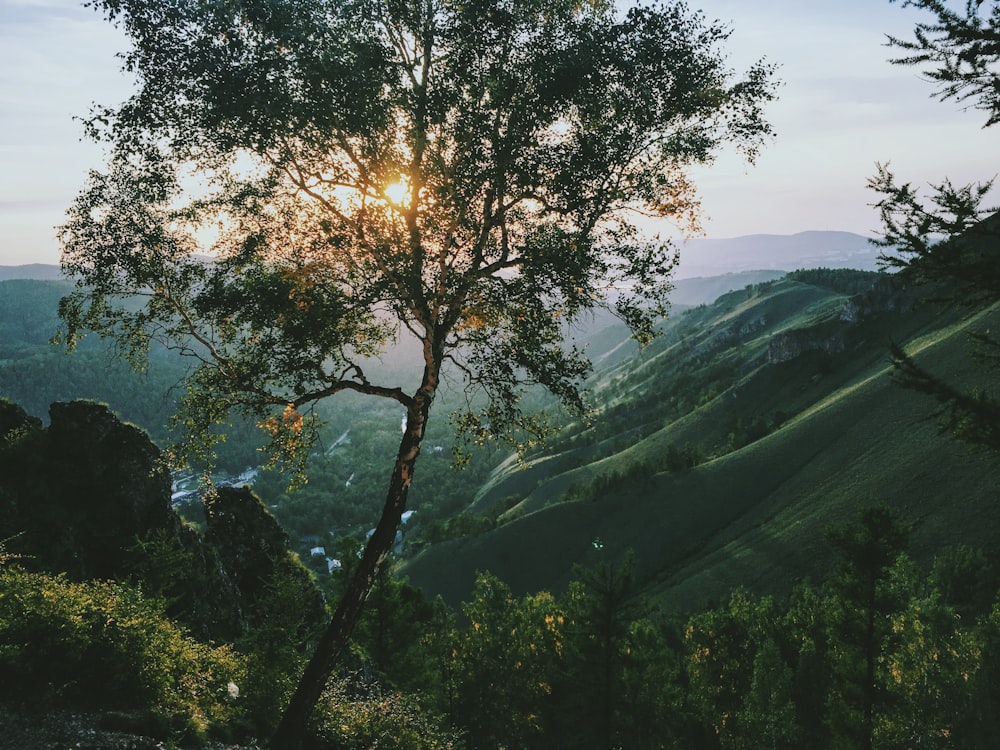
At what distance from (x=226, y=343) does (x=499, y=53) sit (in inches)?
357

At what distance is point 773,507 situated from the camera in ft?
390

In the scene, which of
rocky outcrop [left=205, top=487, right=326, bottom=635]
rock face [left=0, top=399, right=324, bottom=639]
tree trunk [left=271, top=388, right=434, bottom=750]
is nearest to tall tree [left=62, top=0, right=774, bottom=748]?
tree trunk [left=271, top=388, right=434, bottom=750]

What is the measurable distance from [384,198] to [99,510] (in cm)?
2211

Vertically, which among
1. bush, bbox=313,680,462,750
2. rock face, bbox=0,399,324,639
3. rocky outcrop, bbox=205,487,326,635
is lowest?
bush, bbox=313,680,462,750

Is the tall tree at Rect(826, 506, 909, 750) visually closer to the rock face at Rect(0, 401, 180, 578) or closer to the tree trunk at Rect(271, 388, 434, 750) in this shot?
the tree trunk at Rect(271, 388, 434, 750)

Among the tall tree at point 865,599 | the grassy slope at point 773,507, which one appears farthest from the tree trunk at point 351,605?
the grassy slope at point 773,507

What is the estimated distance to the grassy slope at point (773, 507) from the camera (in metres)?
92.8

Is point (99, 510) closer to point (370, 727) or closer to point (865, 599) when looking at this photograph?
point (370, 727)

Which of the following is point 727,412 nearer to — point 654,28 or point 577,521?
point 577,521

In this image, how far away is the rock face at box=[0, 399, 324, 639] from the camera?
22.5 meters

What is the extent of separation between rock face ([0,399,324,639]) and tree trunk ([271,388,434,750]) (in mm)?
10501

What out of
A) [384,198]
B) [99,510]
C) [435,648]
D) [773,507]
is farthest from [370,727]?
[773,507]

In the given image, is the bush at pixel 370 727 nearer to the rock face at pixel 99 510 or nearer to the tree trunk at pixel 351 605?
the tree trunk at pixel 351 605

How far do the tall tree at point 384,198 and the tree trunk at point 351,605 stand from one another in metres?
0.05
